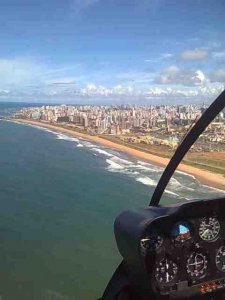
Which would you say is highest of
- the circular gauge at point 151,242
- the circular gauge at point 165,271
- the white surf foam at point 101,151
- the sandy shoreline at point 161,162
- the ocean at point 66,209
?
the circular gauge at point 151,242

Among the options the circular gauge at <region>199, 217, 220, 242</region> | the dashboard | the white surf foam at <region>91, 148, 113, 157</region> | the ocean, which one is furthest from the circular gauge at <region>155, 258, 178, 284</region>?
the white surf foam at <region>91, 148, 113, 157</region>

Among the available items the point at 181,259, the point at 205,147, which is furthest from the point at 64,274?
the point at 181,259

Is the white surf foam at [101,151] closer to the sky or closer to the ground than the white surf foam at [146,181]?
closer to the sky

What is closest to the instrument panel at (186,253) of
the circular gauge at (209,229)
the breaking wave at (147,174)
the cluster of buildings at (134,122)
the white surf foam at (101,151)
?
the circular gauge at (209,229)

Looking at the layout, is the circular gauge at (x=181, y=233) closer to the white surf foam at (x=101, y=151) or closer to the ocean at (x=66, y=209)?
the ocean at (x=66, y=209)

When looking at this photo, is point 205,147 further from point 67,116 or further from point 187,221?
point 67,116

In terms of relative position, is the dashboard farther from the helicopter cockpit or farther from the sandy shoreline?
the sandy shoreline

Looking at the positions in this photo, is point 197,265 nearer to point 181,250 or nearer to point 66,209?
point 181,250

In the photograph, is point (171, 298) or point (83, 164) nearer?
point (171, 298)
